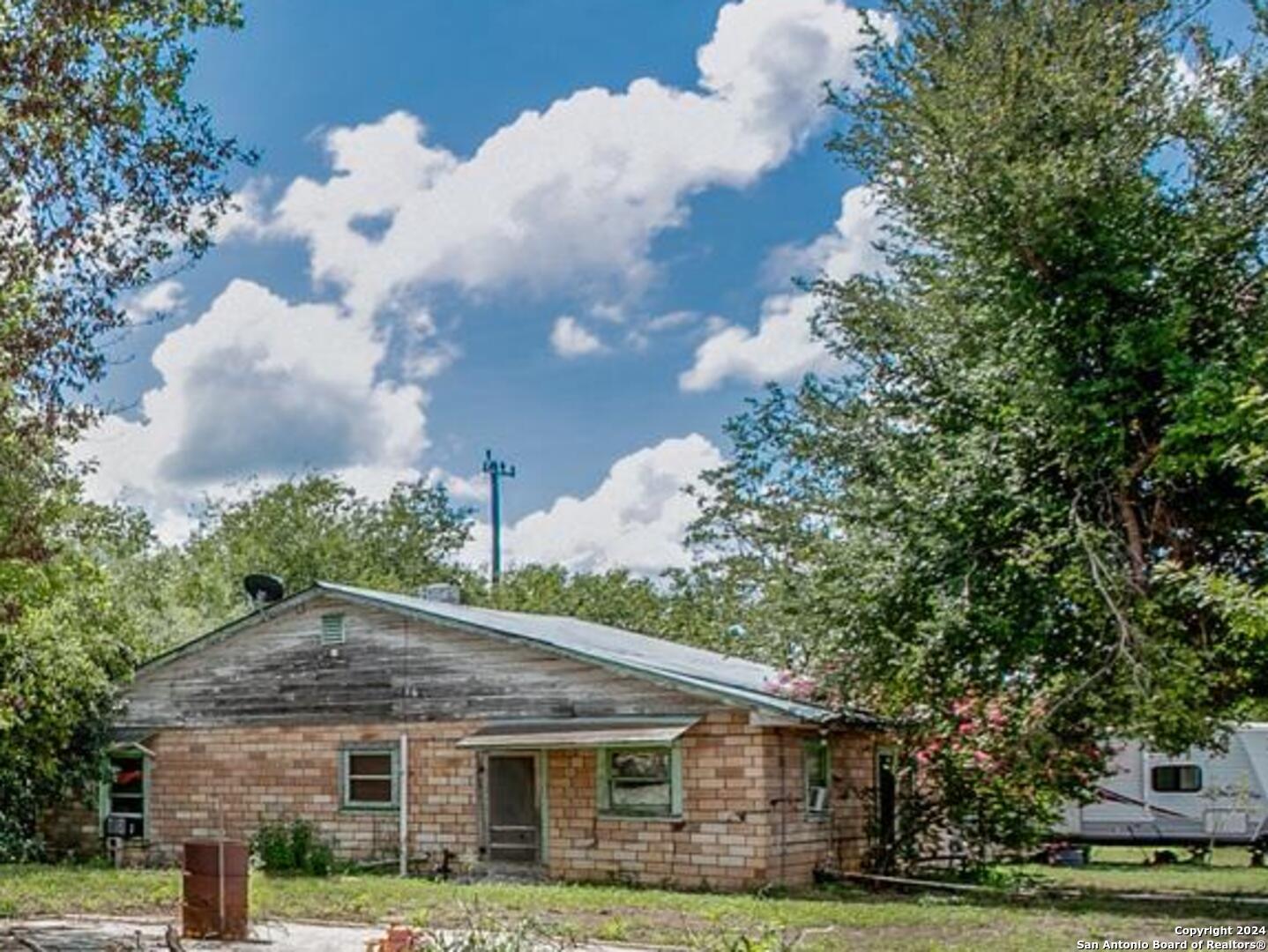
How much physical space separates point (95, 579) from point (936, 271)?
34.3 ft

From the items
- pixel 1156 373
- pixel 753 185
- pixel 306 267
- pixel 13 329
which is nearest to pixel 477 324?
pixel 306 267

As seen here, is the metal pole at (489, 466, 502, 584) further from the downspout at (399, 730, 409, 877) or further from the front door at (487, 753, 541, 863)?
the front door at (487, 753, 541, 863)

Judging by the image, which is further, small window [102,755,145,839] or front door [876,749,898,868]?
small window [102,755,145,839]

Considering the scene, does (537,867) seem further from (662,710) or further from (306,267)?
(306,267)

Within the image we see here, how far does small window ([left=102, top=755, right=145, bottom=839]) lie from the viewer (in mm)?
22172

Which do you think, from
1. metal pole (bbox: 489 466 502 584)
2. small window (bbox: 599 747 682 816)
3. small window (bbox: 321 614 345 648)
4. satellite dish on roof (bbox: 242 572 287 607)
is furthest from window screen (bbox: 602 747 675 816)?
metal pole (bbox: 489 466 502 584)

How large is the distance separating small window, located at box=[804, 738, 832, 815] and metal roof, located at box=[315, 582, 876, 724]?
73 centimetres

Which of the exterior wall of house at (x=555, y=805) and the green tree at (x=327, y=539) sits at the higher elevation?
the green tree at (x=327, y=539)

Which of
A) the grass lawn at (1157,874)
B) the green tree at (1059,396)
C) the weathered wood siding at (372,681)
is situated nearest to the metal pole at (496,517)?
the grass lawn at (1157,874)

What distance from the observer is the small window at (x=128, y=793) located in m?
22.2

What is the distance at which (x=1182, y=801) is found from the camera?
81.8ft

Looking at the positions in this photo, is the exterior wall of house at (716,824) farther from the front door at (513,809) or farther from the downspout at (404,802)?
the downspout at (404,802)

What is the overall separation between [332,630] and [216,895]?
8.97 metres

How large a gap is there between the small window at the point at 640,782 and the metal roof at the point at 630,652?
1151 mm
